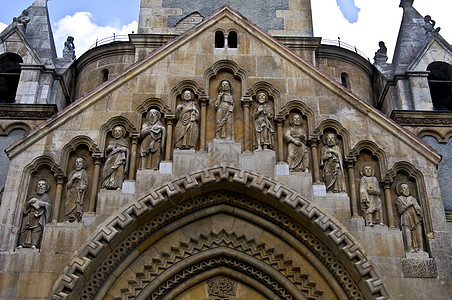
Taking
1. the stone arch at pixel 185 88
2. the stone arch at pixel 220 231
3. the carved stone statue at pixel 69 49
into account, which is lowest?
the stone arch at pixel 220 231

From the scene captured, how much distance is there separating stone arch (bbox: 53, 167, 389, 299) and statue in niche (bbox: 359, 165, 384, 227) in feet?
2.38

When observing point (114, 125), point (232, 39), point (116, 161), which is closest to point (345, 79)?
point (232, 39)

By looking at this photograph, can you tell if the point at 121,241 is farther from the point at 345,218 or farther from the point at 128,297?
the point at 345,218

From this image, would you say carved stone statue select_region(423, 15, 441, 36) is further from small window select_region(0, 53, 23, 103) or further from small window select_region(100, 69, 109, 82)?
small window select_region(0, 53, 23, 103)

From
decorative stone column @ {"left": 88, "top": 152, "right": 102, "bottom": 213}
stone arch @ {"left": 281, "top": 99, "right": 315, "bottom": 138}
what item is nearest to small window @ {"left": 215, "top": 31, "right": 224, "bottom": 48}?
stone arch @ {"left": 281, "top": 99, "right": 315, "bottom": 138}

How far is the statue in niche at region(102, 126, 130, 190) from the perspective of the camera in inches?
529

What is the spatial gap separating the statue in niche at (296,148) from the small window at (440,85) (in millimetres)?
6305

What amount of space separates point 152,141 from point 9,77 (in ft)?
23.8

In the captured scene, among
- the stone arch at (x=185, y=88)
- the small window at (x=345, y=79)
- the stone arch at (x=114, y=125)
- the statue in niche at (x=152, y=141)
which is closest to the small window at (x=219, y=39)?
the stone arch at (x=185, y=88)

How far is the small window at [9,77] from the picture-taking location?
18.6m

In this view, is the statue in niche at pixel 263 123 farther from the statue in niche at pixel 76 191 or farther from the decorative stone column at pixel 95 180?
the statue in niche at pixel 76 191

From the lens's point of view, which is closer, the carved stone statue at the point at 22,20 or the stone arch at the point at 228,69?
the stone arch at the point at 228,69

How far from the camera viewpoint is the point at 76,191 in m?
13.4

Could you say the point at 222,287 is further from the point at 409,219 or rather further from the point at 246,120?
the point at 409,219
